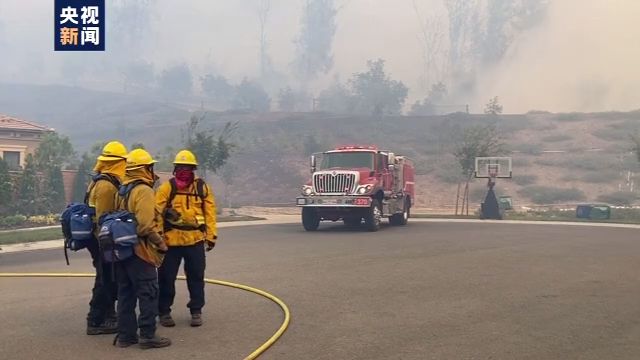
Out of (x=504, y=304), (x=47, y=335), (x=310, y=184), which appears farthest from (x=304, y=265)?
(x=310, y=184)

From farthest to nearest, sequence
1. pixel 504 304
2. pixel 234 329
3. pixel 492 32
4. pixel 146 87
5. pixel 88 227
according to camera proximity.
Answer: pixel 146 87
pixel 492 32
pixel 504 304
pixel 234 329
pixel 88 227

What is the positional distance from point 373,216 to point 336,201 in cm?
134

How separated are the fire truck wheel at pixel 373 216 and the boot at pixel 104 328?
1233 cm

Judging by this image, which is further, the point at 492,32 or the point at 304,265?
the point at 492,32

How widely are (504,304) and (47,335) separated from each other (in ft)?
18.1

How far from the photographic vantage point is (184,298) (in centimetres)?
802

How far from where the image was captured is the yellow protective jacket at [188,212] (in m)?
6.27

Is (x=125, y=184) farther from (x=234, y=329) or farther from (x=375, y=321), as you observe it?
(x=375, y=321)

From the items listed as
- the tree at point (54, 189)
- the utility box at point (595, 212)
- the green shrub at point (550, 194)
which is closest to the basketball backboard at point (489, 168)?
the utility box at point (595, 212)

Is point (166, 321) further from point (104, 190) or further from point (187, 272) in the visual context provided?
point (104, 190)

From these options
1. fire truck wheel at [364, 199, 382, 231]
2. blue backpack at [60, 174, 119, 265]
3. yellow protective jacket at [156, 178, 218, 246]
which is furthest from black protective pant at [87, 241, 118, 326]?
fire truck wheel at [364, 199, 382, 231]

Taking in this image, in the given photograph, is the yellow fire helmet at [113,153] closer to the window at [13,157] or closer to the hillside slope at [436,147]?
the window at [13,157]

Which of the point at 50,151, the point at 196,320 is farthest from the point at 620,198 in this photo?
the point at 196,320

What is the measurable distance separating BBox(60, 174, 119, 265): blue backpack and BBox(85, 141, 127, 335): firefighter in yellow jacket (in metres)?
0.03
